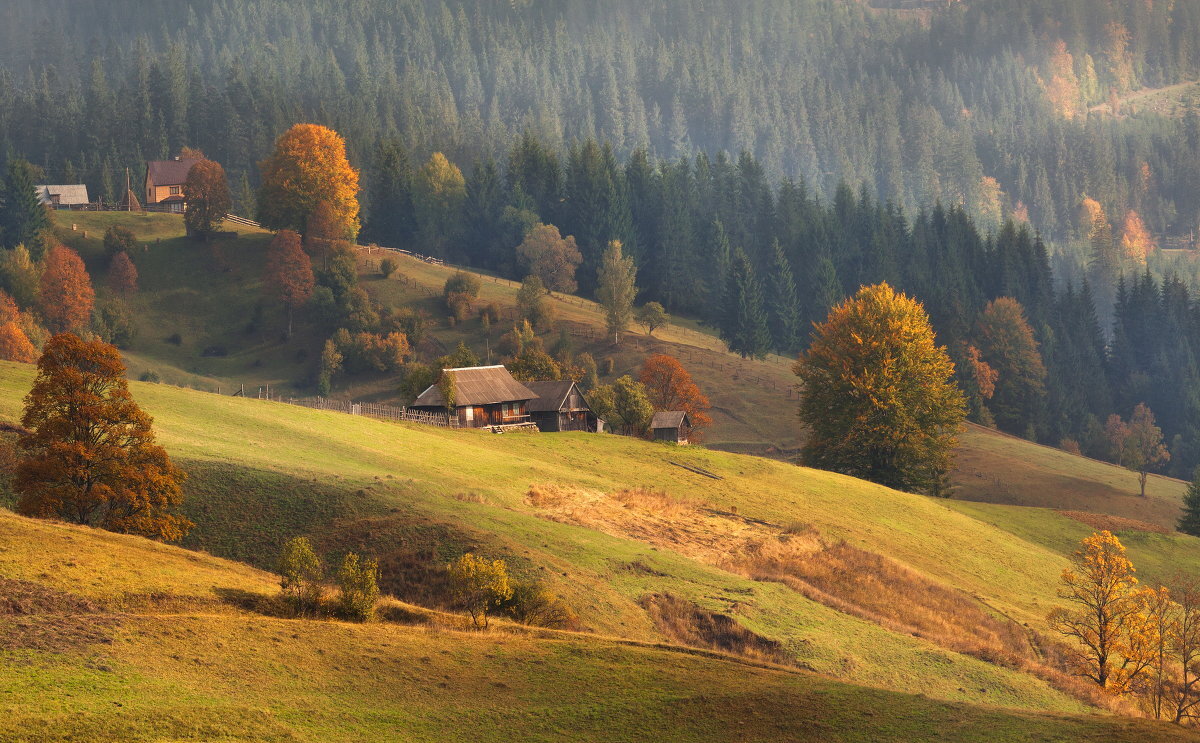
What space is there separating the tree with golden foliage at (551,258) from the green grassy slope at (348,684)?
425 feet

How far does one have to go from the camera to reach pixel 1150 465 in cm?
15562

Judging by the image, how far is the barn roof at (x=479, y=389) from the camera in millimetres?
88188

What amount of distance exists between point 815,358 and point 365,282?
6761cm

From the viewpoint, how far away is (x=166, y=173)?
17775cm

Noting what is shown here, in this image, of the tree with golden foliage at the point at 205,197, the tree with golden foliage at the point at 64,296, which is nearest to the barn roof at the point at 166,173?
the tree with golden foliage at the point at 205,197

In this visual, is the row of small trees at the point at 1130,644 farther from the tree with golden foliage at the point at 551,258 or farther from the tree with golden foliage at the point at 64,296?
the tree with golden foliage at the point at 551,258

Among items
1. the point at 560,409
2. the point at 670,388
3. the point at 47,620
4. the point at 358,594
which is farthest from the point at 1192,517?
the point at 47,620

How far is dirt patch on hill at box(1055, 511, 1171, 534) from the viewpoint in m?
86.0

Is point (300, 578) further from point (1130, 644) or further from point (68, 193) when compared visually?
point (68, 193)

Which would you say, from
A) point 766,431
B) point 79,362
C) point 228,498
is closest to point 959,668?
point 228,498

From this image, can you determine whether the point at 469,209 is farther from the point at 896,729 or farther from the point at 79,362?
the point at 896,729

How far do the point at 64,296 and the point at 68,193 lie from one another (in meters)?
56.3

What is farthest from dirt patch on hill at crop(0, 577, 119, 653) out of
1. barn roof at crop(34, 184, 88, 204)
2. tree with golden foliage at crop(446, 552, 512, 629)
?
barn roof at crop(34, 184, 88, 204)

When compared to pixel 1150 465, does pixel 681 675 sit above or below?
above
